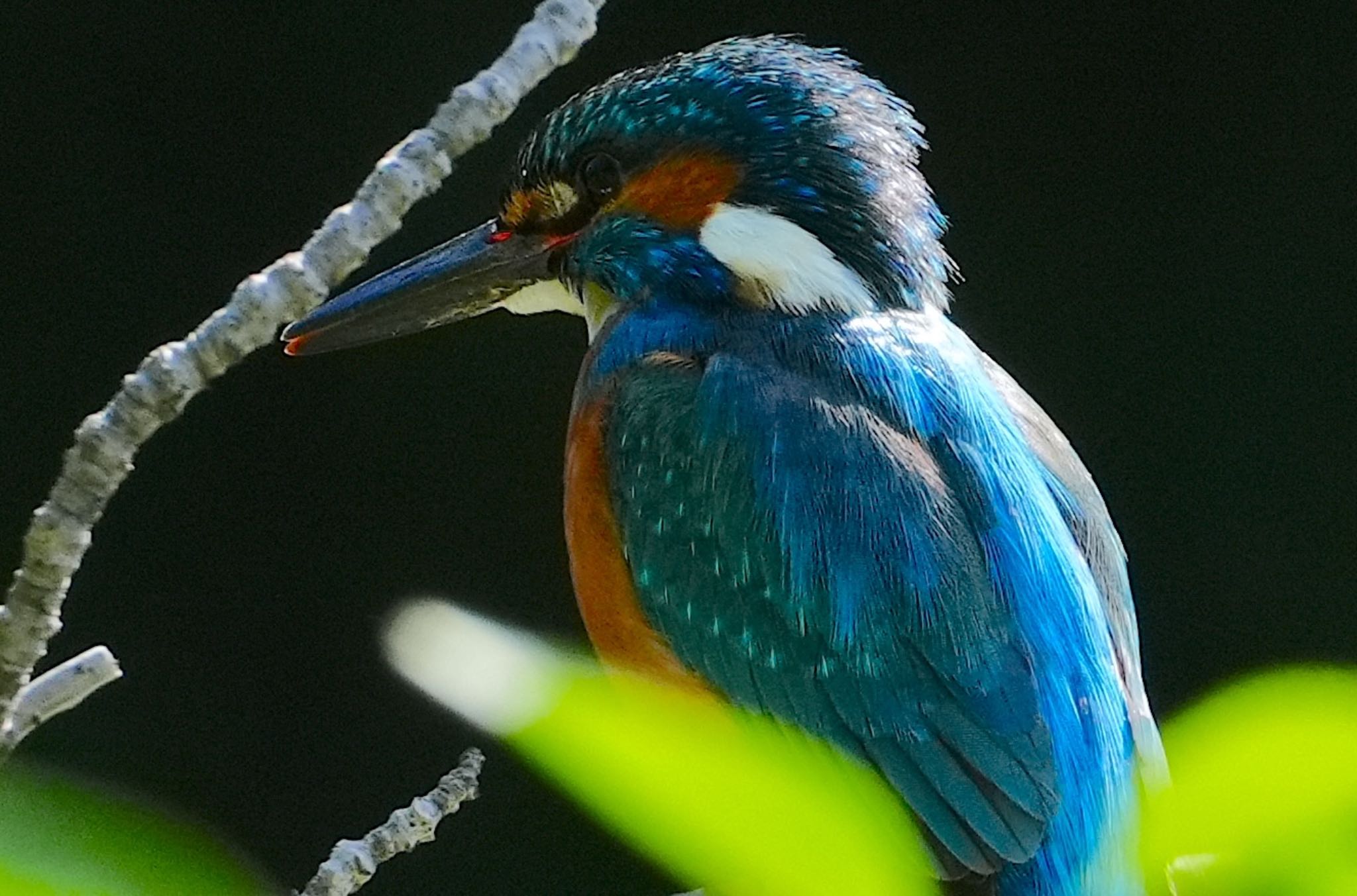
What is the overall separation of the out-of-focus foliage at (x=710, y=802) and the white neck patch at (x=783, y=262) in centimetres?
77

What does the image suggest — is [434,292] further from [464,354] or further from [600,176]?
[464,354]

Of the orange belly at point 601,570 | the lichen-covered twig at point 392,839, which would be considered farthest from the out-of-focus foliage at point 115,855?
the orange belly at point 601,570

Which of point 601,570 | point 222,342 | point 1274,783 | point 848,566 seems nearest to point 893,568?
point 848,566

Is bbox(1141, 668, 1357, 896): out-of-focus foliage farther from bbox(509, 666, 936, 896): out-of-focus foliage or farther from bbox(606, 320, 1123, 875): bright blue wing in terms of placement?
bbox(606, 320, 1123, 875): bright blue wing

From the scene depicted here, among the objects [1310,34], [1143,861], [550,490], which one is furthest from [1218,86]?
[1143,861]

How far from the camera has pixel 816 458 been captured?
37.6 inches

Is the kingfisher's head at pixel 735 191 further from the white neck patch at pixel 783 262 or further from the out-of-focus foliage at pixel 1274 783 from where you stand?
the out-of-focus foliage at pixel 1274 783

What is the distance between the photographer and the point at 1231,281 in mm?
1835

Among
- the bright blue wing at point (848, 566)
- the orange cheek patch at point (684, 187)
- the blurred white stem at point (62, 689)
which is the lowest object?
the blurred white stem at point (62, 689)

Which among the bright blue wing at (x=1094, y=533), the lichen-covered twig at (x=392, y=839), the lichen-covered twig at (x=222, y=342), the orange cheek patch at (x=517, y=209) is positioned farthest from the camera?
the orange cheek patch at (x=517, y=209)

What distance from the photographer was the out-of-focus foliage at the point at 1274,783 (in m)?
0.27

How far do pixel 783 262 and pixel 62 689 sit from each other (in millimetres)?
638

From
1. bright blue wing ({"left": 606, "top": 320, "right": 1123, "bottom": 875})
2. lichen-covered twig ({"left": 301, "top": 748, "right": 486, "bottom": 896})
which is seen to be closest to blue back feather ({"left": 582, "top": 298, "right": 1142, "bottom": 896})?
bright blue wing ({"left": 606, "top": 320, "right": 1123, "bottom": 875})

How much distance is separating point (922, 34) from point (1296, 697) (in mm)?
1626
